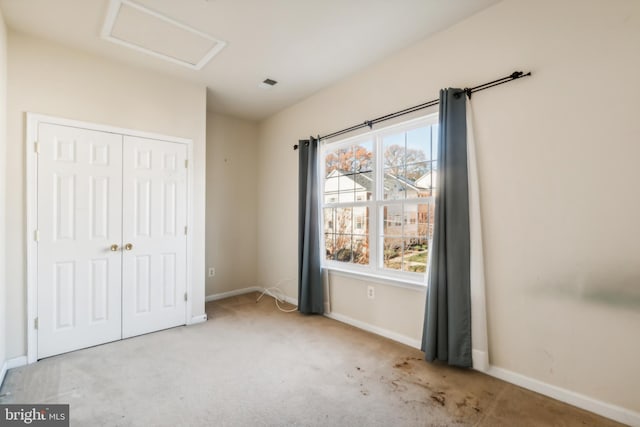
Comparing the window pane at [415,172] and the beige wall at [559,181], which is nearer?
the beige wall at [559,181]

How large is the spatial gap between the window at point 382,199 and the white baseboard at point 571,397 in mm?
928

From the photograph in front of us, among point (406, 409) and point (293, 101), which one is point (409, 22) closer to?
point (293, 101)

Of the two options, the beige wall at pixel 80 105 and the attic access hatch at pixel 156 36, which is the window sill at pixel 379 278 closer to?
the beige wall at pixel 80 105

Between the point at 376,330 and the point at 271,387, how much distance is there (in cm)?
131

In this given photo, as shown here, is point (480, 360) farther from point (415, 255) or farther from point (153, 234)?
point (153, 234)

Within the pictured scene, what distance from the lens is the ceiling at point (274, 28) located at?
7.00ft

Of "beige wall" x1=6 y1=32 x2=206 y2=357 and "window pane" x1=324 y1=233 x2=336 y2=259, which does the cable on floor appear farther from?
"beige wall" x1=6 y1=32 x2=206 y2=357

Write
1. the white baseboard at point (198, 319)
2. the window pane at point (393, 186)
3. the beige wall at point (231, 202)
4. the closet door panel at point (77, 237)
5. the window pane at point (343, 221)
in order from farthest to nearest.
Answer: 1. the beige wall at point (231, 202)
2. the window pane at point (343, 221)
3. the white baseboard at point (198, 319)
4. the window pane at point (393, 186)
5. the closet door panel at point (77, 237)

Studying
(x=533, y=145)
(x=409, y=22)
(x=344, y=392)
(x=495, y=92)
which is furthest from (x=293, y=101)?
(x=344, y=392)

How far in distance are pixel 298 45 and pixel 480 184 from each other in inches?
77.1

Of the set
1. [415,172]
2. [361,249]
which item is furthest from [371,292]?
[415,172]

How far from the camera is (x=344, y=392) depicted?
2004mm

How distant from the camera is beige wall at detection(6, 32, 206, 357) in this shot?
2.39 metres

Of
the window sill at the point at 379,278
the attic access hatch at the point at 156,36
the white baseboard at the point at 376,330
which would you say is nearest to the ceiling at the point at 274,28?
the attic access hatch at the point at 156,36
